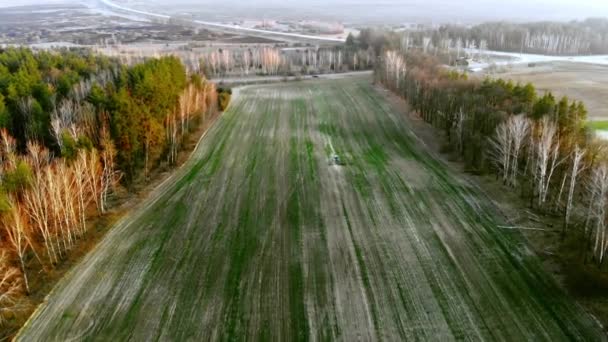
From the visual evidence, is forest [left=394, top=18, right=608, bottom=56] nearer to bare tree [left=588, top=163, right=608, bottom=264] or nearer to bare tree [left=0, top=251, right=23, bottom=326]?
bare tree [left=588, top=163, right=608, bottom=264]

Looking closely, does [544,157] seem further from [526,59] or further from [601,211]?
[526,59]

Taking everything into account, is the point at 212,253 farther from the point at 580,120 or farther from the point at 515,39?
the point at 515,39

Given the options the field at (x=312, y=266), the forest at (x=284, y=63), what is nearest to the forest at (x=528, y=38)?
the forest at (x=284, y=63)

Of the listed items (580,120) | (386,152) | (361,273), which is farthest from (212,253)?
(580,120)

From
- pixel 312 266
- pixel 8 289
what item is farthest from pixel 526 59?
pixel 8 289

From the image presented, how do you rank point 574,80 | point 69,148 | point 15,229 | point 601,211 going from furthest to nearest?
point 574,80 < point 69,148 < point 601,211 < point 15,229

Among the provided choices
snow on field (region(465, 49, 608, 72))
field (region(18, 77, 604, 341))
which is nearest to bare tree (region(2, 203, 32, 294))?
field (region(18, 77, 604, 341))

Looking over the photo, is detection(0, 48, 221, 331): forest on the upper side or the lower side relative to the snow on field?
lower
